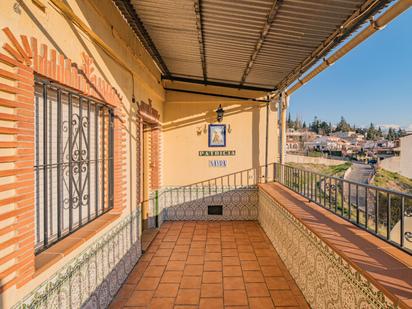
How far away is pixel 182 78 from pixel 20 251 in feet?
18.0

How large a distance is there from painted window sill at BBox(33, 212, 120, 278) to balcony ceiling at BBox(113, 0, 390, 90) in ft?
8.02

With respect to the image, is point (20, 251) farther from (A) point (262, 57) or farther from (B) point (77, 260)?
(A) point (262, 57)

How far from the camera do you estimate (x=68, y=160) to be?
8.55 ft

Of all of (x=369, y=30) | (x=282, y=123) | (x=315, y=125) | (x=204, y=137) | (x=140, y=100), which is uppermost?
(x=315, y=125)

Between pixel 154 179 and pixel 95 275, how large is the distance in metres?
3.53

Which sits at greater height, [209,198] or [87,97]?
[87,97]

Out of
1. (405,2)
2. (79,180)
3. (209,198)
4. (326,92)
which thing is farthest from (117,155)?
(326,92)

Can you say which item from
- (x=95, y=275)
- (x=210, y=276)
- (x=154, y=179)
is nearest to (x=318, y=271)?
(x=210, y=276)

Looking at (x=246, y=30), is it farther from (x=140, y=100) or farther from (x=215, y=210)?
(x=215, y=210)

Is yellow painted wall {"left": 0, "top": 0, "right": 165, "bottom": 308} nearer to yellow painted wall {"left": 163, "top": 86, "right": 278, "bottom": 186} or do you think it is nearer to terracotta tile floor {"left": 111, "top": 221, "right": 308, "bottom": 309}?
terracotta tile floor {"left": 111, "top": 221, "right": 308, "bottom": 309}

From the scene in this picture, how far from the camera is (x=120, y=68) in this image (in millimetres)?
3699

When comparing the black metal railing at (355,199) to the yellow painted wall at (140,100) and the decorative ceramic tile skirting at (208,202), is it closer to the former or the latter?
the decorative ceramic tile skirting at (208,202)

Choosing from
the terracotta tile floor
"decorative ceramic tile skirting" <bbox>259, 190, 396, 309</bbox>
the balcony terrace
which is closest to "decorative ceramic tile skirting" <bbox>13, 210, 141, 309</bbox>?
the balcony terrace

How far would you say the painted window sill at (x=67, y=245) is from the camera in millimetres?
2023
